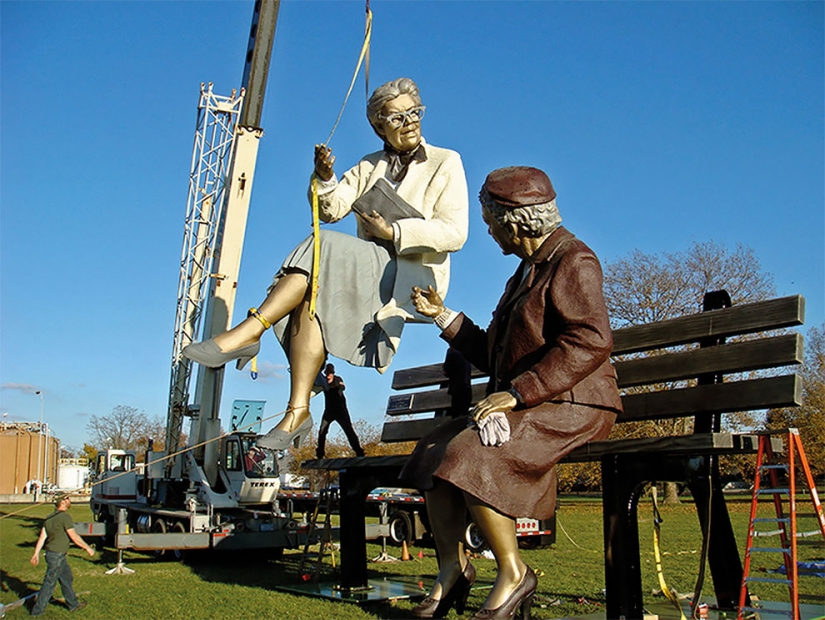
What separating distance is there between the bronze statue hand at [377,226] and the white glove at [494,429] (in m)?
1.23

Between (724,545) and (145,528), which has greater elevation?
(724,545)

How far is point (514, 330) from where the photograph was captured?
299cm

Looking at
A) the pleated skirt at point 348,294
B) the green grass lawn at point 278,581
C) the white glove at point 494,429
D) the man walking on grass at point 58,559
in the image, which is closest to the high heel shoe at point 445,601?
the green grass lawn at point 278,581

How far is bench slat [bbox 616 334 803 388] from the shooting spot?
10.5 ft

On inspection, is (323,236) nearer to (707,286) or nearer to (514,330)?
(514,330)

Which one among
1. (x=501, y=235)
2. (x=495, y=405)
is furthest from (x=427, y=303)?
(x=495, y=405)

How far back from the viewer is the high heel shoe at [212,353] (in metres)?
3.26

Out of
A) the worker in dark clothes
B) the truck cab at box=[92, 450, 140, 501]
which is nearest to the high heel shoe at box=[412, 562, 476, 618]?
the worker in dark clothes

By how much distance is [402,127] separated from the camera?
3.84m

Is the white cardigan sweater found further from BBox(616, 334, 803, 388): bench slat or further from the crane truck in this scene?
the crane truck

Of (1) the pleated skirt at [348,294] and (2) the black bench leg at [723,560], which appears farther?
(1) the pleated skirt at [348,294]

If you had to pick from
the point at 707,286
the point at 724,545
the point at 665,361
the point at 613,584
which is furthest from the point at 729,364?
the point at 707,286

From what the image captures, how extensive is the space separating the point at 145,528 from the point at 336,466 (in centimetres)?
831

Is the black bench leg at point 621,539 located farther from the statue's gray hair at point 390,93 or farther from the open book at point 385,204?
the statue's gray hair at point 390,93
